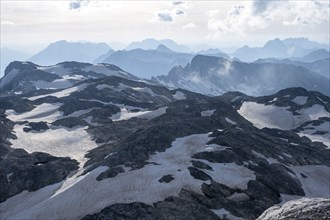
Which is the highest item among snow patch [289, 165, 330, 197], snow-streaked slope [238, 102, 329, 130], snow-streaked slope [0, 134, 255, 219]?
snow-streaked slope [0, 134, 255, 219]

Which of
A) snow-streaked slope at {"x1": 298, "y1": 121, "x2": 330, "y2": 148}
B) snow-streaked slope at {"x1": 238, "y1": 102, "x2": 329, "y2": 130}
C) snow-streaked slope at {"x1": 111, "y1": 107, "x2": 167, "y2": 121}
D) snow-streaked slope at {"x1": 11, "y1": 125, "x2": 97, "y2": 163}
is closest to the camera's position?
snow-streaked slope at {"x1": 11, "y1": 125, "x2": 97, "y2": 163}

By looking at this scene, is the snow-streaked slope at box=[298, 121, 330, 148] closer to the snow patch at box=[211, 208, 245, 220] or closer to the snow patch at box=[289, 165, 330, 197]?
the snow patch at box=[289, 165, 330, 197]

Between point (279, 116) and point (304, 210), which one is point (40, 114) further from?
point (304, 210)

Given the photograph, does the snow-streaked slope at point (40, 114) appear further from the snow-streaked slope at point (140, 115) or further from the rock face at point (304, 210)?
the rock face at point (304, 210)

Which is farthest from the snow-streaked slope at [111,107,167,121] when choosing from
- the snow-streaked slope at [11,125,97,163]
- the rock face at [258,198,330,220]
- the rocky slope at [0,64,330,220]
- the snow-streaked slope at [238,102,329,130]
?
the rock face at [258,198,330,220]

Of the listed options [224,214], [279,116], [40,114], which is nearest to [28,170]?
[224,214]

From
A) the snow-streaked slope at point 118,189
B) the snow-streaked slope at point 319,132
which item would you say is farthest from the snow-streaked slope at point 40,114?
the snow-streaked slope at point 319,132
